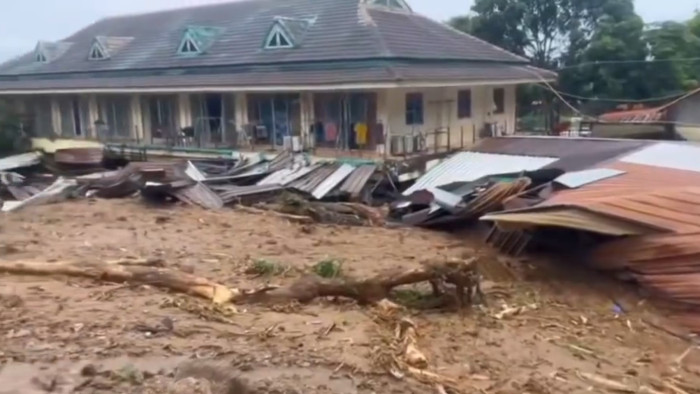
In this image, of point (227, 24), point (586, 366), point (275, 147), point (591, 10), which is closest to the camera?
point (586, 366)

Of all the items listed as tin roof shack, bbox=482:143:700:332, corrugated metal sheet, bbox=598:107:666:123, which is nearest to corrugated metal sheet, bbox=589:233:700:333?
tin roof shack, bbox=482:143:700:332

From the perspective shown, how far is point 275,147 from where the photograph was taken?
71.2ft

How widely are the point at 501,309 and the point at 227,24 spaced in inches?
790

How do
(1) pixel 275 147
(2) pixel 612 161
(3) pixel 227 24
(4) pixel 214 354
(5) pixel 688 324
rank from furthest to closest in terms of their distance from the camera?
(3) pixel 227 24 < (1) pixel 275 147 < (2) pixel 612 161 < (5) pixel 688 324 < (4) pixel 214 354

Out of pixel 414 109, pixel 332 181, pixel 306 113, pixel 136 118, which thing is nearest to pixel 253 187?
pixel 332 181

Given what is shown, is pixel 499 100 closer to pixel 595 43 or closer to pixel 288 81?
pixel 595 43

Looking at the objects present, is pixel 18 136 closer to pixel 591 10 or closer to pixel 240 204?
pixel 240 204

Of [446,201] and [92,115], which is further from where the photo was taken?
[92,115]

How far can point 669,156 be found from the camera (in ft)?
42.7

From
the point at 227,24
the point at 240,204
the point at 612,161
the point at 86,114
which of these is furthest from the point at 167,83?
the point at 612,161

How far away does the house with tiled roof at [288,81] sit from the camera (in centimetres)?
1983

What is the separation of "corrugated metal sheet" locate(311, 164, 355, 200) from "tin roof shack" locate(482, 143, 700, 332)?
20.2ft

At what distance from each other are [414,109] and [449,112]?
172cm

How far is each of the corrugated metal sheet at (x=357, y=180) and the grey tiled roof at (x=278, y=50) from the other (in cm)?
322
